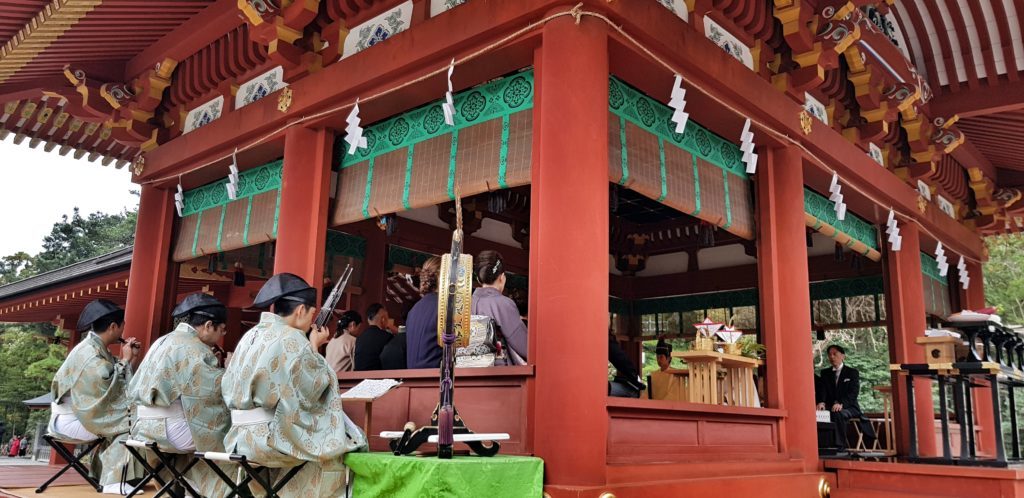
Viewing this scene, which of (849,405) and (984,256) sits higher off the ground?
(984,256)

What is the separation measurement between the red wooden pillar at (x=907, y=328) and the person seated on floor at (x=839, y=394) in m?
0.56

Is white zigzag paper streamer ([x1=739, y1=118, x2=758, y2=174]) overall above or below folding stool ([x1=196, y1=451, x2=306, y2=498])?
above

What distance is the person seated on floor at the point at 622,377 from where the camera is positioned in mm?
5883

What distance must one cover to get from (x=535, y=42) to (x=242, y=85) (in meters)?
3.99

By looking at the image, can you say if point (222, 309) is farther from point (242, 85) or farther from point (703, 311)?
point (703, 311)

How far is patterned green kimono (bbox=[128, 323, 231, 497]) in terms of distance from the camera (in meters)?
5.03

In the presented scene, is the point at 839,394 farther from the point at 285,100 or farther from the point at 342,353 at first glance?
the point at 285,100

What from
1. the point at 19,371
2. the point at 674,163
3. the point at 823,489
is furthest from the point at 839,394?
the point at 19,371

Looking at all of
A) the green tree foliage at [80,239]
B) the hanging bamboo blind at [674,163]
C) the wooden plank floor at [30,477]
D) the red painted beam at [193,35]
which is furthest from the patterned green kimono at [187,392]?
the green tree foliage at [80,239]

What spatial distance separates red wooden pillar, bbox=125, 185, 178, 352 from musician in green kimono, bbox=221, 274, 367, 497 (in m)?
4.76

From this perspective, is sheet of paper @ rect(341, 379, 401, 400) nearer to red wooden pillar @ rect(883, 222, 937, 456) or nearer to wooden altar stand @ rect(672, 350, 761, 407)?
wooden altar stand @ rect(672, 350, 761, 407)

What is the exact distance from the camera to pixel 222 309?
554 centimetres

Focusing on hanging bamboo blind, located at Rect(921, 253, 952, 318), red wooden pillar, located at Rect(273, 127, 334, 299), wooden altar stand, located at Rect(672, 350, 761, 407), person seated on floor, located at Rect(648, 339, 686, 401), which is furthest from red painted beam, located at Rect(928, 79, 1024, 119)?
red wooden pillar, located at Rect(273, 127, 334, 299)

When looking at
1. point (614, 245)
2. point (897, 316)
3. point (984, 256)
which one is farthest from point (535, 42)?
point (984, 256)
